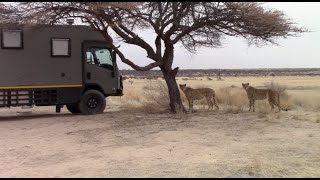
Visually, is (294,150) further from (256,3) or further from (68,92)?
(68,92)

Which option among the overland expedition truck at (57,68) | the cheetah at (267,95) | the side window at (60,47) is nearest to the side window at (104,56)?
the overland expedition truck at (57,68)

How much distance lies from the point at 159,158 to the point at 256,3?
929 cm

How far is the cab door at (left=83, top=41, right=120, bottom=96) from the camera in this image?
68.0 feet

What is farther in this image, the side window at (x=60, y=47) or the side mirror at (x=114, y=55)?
the side mirror at (x=114, y=55)

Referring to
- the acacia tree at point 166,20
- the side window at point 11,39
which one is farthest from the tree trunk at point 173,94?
the side window at point 11,39

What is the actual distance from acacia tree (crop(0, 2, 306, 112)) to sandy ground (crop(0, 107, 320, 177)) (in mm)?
2931

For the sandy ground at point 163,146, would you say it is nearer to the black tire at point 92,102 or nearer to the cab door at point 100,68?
the black tire at point 92,102

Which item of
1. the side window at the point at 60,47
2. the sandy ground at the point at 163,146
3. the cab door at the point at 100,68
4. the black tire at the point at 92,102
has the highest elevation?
the side window at the point at 60,47

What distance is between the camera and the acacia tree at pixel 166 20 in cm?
1750

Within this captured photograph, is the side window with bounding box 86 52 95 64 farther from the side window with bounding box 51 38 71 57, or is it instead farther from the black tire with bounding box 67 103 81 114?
the black tire with bounding box 67 103 81 114

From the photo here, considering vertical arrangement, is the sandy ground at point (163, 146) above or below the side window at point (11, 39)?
below

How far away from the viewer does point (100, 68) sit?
69.2ft

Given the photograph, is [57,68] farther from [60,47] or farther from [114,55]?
[114,55]

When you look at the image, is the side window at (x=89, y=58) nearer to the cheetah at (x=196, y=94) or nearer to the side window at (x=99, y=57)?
the side window at (x=99, y=57)
